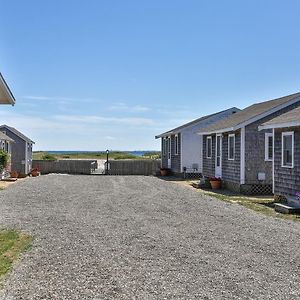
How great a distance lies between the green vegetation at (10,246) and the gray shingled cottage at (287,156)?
29.0 feet

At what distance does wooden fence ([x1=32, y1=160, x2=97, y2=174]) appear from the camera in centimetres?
4262

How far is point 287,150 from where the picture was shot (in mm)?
17766

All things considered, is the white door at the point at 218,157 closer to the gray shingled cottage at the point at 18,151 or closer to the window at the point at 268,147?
the window at the point at 268,147

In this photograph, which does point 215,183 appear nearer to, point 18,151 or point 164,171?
point 164,171

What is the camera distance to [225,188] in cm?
2530

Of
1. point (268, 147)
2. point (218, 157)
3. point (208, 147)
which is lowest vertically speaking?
point (218, 157)

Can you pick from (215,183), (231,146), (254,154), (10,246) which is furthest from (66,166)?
(10,246)

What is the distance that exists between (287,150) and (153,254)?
34.6ft

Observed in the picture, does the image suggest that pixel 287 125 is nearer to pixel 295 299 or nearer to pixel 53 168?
pixel 295 299

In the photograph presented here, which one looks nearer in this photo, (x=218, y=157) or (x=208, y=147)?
(x=218, y=157)

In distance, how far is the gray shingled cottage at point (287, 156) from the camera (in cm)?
1666

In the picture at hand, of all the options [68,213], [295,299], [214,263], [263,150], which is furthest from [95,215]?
[263,150]

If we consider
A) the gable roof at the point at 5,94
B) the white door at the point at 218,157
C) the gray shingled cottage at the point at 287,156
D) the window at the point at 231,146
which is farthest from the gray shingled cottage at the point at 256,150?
the gable roof at the point at 5,94

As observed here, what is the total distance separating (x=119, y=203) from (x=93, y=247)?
26.9ft
